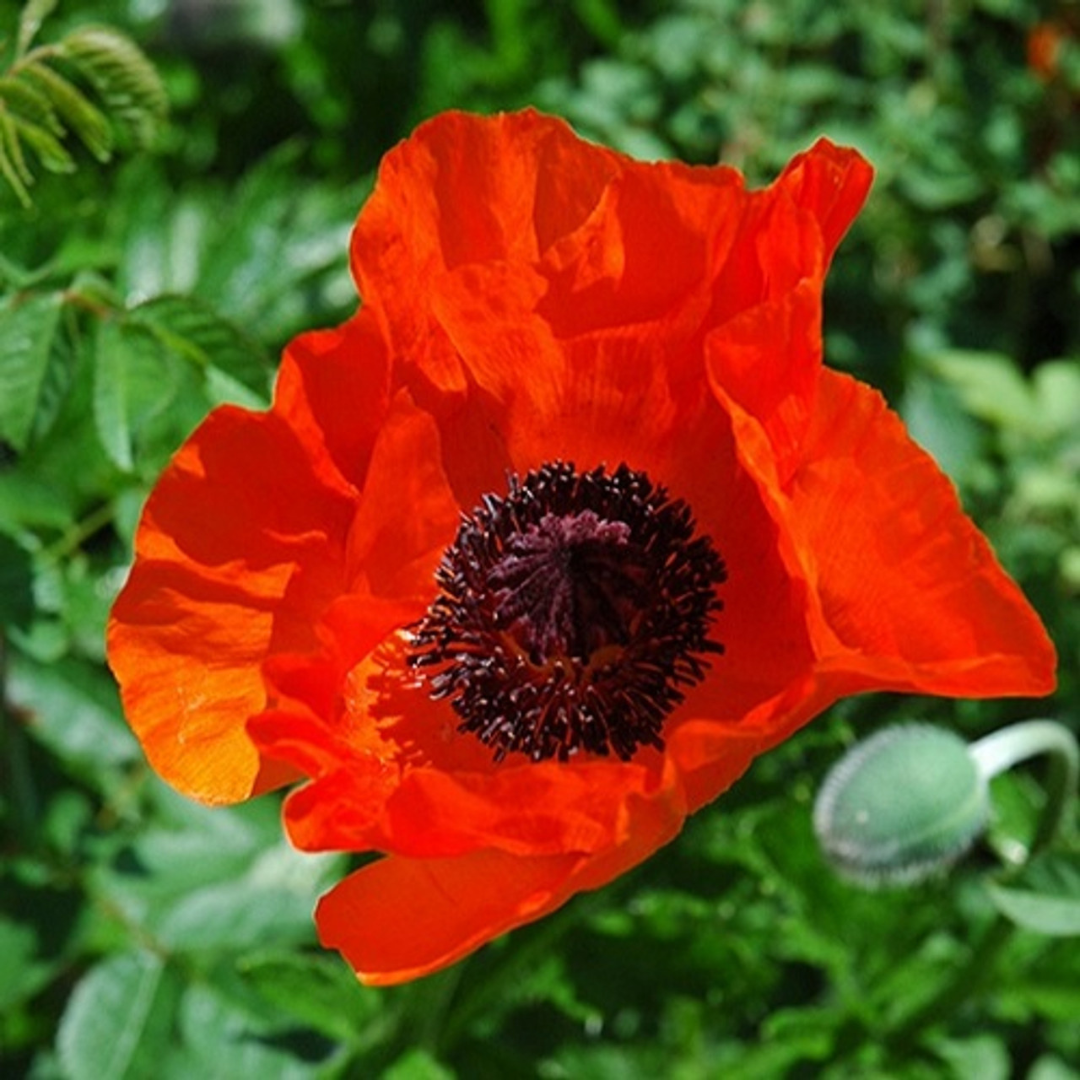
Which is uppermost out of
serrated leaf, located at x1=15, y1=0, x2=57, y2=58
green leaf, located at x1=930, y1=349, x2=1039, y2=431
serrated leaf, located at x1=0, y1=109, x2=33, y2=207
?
serrated leaf, located at x1=15, y1=0, x2=57, y2=58

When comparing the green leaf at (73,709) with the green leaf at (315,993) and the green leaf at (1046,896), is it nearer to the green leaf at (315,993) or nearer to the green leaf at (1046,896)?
the green leaf at (315,993)

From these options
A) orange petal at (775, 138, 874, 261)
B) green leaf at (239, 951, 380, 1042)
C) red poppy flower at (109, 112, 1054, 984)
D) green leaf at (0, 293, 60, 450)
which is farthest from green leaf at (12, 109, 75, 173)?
green leaf at (239, 951, 380, 1042)

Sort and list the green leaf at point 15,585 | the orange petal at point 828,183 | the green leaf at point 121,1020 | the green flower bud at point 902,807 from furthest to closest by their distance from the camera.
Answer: the green leaf at point 121,1020 → the green leaf at point 15,585 → the green flower bud at point 902,807 → the orange petal at point 828,183

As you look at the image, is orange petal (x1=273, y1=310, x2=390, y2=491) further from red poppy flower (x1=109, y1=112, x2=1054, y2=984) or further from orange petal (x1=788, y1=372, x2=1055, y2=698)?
orange petal (x1=788, y1=372, x2=1055, y2=698)

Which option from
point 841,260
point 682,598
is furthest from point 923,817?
point 841,260

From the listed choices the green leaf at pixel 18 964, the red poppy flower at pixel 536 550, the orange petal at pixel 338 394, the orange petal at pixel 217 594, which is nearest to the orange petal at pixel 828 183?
the red poppy flower at pixel 536 550

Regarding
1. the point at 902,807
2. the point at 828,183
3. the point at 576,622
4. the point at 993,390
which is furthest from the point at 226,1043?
the point at 993,390

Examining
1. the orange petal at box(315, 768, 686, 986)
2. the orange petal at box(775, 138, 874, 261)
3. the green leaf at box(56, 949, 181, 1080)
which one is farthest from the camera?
the green leaf at box(56, 949, 181, 1080)

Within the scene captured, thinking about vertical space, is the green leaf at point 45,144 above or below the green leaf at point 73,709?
above

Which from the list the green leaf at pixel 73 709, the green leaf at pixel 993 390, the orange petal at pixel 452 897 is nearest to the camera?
the orange petal at pixel 452 897
